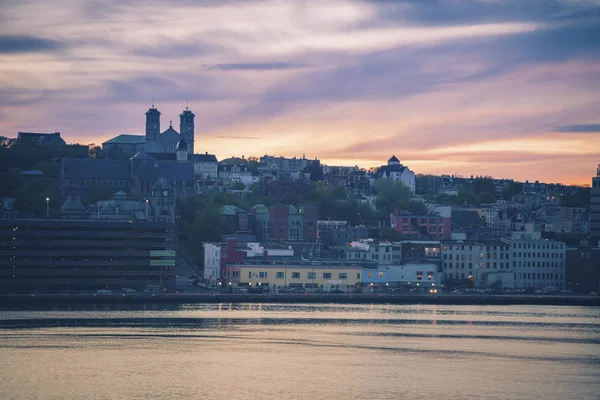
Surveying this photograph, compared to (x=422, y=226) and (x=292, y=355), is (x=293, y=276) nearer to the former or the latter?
(x=422, y=226)

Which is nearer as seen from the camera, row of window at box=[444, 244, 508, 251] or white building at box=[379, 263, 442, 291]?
white building at box=[379, 263, 442, 291]

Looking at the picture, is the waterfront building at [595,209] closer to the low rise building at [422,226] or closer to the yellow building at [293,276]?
the low rise building at [422,226]

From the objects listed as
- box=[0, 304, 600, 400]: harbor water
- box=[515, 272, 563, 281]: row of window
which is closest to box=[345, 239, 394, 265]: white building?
box=[515, 272, 563, 281]: row of window

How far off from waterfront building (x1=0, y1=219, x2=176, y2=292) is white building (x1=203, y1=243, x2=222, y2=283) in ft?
41.6

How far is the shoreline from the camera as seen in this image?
403 feet

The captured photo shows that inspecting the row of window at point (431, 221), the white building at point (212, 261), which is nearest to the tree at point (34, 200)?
the white building at point (212, 261)

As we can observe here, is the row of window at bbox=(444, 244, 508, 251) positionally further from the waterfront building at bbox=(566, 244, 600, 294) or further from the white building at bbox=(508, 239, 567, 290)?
the waterfront building at bbox=(566, 244, 600, 294)

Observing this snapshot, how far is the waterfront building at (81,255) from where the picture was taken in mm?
128750

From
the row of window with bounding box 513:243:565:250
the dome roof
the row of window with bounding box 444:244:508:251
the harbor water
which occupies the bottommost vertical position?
the harbor water

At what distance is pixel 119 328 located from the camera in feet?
311

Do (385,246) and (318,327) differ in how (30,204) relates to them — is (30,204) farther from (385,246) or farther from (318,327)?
(318,327)

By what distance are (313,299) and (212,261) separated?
22.0 metres

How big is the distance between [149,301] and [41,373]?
54566 millimetres

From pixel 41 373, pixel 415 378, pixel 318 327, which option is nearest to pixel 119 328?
pixel 318 327
